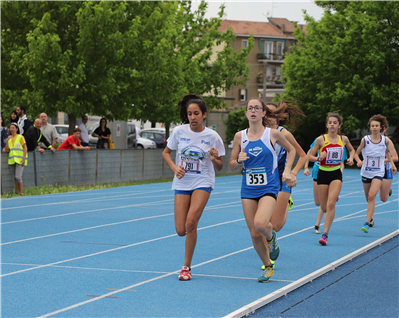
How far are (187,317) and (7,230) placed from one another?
6.33 metres

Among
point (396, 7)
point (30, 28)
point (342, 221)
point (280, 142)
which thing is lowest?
point (342, 221)

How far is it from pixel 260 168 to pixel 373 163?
206 inches

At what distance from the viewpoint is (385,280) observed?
716cm

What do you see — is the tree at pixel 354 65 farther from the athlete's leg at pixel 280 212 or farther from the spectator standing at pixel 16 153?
the athlete's leg at pixel 280 212

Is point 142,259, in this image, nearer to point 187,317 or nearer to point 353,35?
point 187,317

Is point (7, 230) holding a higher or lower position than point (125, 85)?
lower

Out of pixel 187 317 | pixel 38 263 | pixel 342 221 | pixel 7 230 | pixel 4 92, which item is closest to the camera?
pixel 187 317

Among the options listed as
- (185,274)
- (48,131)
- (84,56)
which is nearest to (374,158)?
(185,274)

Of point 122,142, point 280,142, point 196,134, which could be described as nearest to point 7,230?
point 196,134

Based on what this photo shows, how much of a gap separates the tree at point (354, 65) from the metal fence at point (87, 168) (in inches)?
650

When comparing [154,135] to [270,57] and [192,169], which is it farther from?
[270,57]

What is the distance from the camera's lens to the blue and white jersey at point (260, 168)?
6.80 meters

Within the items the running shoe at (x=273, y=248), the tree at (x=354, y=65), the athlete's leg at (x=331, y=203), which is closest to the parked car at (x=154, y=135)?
the tree at (x=354, y=65)

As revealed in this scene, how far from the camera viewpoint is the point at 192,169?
7.09 m
